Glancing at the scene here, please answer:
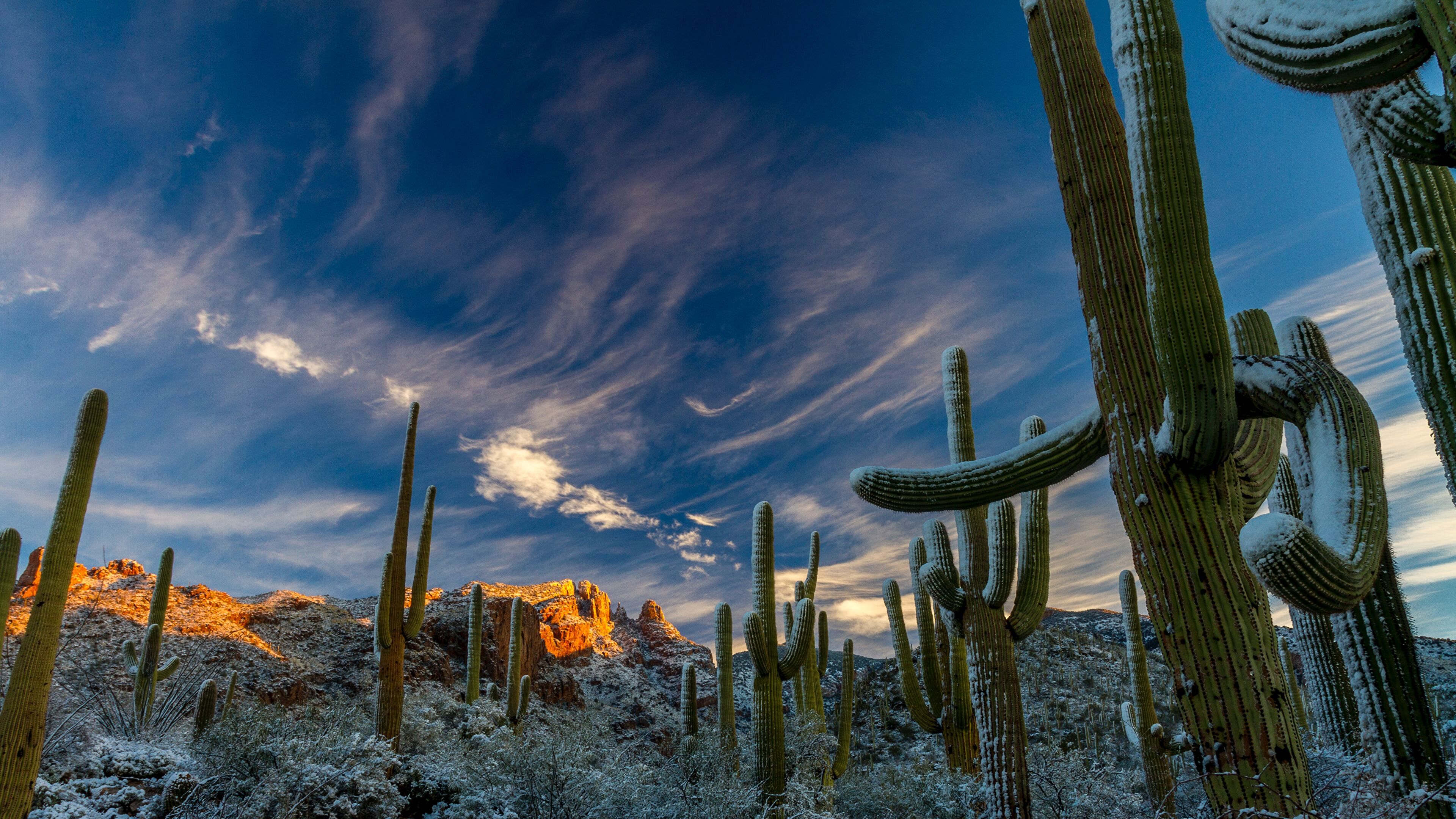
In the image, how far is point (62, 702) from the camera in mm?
13297

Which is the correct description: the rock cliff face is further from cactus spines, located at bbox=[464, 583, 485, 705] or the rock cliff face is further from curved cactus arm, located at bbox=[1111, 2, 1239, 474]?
curved cactus arm, located at bbox=[1111, 2, 1239, 474]

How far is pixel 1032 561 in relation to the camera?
7.29 metres

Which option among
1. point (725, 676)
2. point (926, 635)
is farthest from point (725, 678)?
point (926, 635)

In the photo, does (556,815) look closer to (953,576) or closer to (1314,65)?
(953,576)

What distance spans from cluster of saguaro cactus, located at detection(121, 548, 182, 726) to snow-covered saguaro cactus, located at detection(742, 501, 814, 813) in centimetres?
932

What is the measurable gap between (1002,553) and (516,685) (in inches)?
449

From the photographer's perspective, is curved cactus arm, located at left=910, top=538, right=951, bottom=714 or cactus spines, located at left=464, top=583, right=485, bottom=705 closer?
curved cactus arm, located at left=910, top=538, right=951, bottom=714

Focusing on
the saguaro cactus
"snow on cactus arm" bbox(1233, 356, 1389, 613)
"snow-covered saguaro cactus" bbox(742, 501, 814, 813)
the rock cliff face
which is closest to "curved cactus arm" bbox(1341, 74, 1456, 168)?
"snow on cactus arm" bbox(1233, 356, 1389, 613)

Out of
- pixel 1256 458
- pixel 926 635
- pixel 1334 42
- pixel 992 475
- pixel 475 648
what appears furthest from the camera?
pixel 475 648

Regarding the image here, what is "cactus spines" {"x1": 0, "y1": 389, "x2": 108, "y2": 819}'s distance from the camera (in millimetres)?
6109

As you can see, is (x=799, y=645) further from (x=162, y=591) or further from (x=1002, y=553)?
(x=162, y=591)

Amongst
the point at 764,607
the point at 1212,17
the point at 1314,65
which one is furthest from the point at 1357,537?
the point at 764,607

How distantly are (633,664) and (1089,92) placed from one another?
4151 centimetres

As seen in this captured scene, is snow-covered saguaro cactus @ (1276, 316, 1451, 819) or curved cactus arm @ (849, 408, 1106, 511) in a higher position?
curved cactus arm @ (849, 408, 1106, 511)
